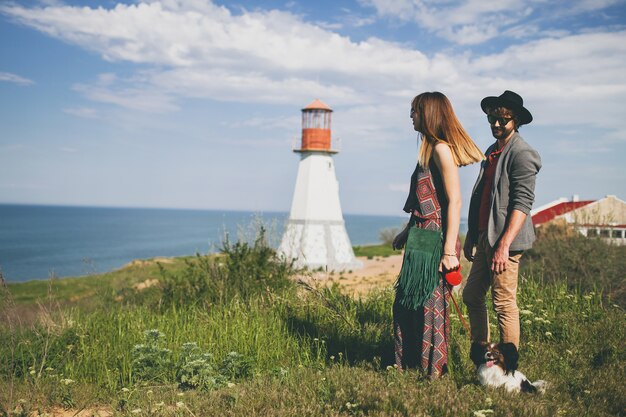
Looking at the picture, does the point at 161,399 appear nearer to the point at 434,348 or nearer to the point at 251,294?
the point at 434,348

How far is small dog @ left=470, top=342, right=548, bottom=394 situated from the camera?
364cm

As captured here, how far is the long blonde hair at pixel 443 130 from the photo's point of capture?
374 centimetres

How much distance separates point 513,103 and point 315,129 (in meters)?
19.2

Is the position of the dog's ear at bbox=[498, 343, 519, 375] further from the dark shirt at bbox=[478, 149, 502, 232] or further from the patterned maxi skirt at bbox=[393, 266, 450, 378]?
the dark shirt at bbox=[478, 149, 502, 232]

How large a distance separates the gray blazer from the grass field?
1.08m

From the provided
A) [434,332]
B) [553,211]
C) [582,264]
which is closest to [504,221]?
[434,332]

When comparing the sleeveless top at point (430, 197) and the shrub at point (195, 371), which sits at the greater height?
the sleeveless top at point (430, 197)

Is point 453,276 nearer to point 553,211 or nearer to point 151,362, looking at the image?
point 151,362

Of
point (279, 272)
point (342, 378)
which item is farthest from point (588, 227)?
point (342, 378)

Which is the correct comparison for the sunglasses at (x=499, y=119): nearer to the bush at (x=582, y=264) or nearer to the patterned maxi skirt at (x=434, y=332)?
the patterned maxi skirt at (x=434, y=332)

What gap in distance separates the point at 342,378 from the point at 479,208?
1.67m

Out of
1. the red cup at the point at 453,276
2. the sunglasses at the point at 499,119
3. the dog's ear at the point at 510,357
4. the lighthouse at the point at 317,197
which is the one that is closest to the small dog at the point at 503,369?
the dog's ear at the point at 510,357

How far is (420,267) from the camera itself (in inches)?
150

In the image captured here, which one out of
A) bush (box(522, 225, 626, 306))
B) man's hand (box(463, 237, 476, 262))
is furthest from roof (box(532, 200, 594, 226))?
man's hand (box(463, 237, 476, 262))
